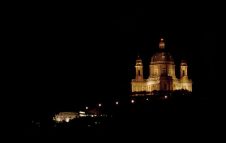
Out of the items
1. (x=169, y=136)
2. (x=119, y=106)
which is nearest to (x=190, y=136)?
(x=169, y=136)

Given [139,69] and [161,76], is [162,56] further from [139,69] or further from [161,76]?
[139,69]

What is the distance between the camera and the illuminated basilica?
8836cm

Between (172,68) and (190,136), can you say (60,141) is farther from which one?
(172,68)

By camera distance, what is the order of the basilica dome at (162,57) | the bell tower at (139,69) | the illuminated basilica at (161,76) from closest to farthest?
the illuminated basilica at (161,76) < the basilica dome at (162,57) < the bell tower at (139,69)

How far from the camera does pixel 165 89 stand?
87.9 metres

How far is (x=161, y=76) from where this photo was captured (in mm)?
87750

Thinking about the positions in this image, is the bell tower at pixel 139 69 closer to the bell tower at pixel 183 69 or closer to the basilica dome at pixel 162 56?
the basilica dome at pixel 162 56

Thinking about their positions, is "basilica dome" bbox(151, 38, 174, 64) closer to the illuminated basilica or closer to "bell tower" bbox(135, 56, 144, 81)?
the illuminated basilica

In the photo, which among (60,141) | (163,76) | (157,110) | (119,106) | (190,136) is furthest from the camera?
(163,76)

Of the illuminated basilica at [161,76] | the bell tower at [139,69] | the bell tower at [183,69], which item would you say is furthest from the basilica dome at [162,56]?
the bell tower at [139,69]

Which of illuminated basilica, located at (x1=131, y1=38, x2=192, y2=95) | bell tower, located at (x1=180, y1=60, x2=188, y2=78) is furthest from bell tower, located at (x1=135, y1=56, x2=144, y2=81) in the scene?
bell tower, located at (x1=180, y1=60, x2=188, y2=78)

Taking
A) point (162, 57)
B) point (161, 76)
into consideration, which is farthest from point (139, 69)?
point (161, 76)

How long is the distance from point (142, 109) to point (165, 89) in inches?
616

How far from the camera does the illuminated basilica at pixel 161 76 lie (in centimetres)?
8836
